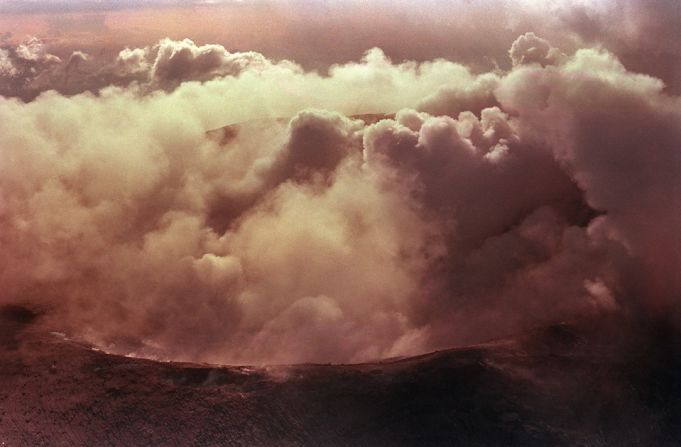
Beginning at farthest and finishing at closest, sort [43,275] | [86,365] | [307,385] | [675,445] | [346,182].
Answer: [346,182] < [43,275] < [86,365] < [307,385] < [675,445]

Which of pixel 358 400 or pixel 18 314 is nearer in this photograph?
pixel 358 400

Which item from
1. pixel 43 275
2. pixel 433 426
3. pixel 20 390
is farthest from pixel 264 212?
pixel 433 426

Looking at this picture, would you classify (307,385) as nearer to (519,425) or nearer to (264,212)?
(519,425)

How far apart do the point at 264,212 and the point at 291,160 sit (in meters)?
3.46

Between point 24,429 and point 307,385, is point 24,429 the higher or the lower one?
the lower one

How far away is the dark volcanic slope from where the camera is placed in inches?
607

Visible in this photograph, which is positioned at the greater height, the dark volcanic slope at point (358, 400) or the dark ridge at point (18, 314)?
the dark ridge at point (18, 314)

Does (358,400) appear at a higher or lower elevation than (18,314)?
lower

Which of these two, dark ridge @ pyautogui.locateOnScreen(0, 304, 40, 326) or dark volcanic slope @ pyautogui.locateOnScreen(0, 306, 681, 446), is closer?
dark volcanic slope @ pyautogui.locateOnScreen(0, 306, 681, 446)

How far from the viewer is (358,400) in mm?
16391

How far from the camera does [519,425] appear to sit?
15641mm

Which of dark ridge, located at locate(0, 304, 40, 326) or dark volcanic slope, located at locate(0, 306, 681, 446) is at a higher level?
dark ridge, located at locate(0, 304, 40, 326)

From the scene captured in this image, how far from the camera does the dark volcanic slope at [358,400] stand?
15.4 meters

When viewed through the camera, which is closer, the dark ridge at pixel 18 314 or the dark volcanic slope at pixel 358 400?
the dark volcanic slope at pixel 358 400
